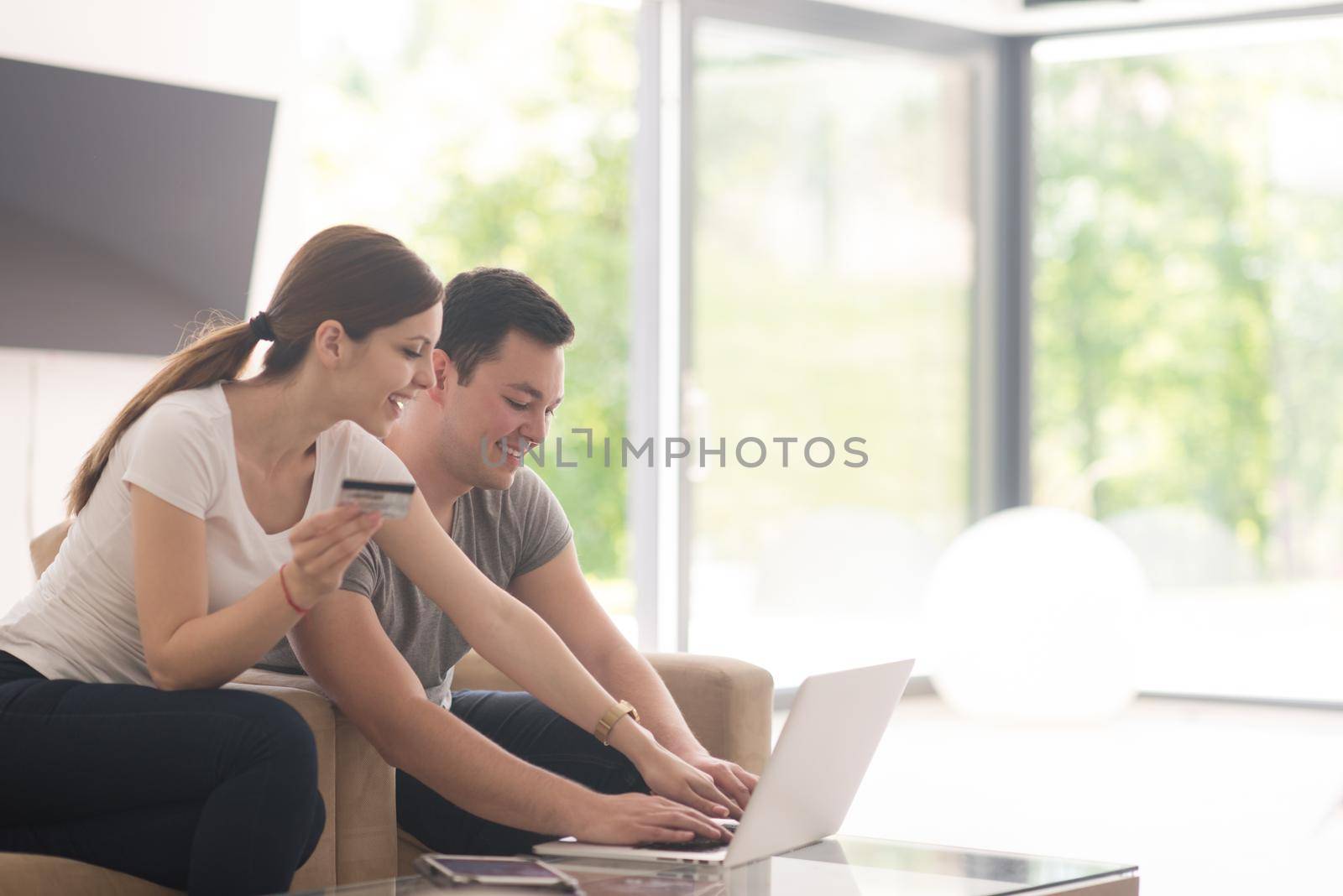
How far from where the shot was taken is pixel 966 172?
5.54m

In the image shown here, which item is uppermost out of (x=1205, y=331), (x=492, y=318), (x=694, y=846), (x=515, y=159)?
(x=515, y=159)

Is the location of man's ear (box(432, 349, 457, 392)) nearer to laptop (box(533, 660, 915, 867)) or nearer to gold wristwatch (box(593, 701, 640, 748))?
gold wristwatch (box(593, 701, 640, 748))

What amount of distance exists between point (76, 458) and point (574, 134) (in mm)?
4704

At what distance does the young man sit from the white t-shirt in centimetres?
13

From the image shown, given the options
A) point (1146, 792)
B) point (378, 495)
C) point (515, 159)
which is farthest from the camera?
point (515, 159)

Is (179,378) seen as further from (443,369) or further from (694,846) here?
(694,846)

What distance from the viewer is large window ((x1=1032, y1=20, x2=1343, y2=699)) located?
5105 mm

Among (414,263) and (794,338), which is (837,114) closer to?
(794,338)

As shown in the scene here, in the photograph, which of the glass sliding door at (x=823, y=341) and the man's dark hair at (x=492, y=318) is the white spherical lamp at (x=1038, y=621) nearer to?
the glass sliding door at (x=823, y=341)

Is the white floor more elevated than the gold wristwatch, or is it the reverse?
the gold wristwatch

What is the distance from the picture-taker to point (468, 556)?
2.09 m

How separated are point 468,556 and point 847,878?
27.7 inches

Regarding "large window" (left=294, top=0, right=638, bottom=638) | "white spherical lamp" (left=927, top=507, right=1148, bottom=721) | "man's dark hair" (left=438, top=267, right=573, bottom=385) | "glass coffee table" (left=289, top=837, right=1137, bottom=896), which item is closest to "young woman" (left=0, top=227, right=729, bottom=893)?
"glass coffee table" (left=289, top=837, right=1137, bottom=896)

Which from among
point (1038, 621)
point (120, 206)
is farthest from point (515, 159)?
point (120, 206)
